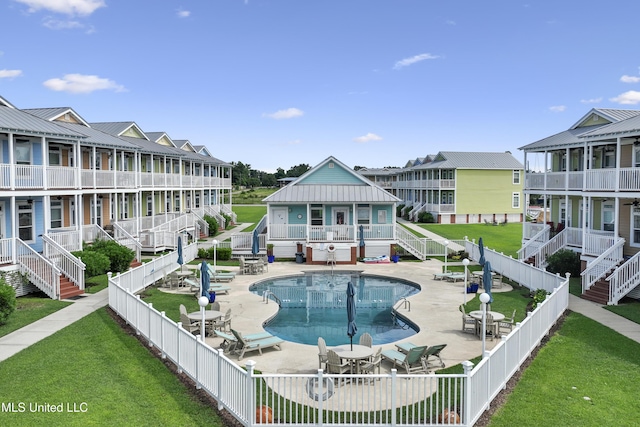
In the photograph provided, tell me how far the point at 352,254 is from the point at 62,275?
16154 mm

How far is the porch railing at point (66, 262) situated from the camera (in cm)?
2098

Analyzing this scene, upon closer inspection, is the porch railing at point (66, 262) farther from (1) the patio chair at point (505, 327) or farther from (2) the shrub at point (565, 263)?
(2) the shrub at point (565, 263)

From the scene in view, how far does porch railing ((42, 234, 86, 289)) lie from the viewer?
20984 mm

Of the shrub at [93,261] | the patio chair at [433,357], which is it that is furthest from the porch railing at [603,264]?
the shrub at [93,261]

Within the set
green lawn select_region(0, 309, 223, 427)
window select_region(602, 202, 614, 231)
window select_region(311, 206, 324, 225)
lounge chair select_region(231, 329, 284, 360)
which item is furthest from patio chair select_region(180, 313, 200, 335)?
window select_region(602, 202, 614, 231)

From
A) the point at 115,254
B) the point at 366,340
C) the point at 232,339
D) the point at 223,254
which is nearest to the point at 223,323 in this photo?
the point at 232,339

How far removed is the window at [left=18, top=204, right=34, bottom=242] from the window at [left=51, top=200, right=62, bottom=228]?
8.58ft

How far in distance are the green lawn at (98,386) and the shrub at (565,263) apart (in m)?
19.8

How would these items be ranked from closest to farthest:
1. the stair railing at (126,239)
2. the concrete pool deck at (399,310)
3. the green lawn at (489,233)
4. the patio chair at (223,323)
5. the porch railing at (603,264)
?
the concrete pool deck at (399,310) < the patio chair at (223,323) < the porch railing at (603,264) < the stair railing at (126,239) < the green lawn at (489,233)

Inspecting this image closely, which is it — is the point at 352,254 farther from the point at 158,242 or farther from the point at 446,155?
the point at 446,155

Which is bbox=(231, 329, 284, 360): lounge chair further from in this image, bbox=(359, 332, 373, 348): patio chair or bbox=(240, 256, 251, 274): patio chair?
bbox=(240, 256, 251, 274): patio chair

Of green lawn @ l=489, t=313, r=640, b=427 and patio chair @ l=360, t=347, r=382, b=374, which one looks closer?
green lawn @ l=489, t=313, r=640, b=427

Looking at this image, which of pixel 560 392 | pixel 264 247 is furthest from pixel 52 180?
pixel 560 392

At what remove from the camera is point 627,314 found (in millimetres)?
17609
